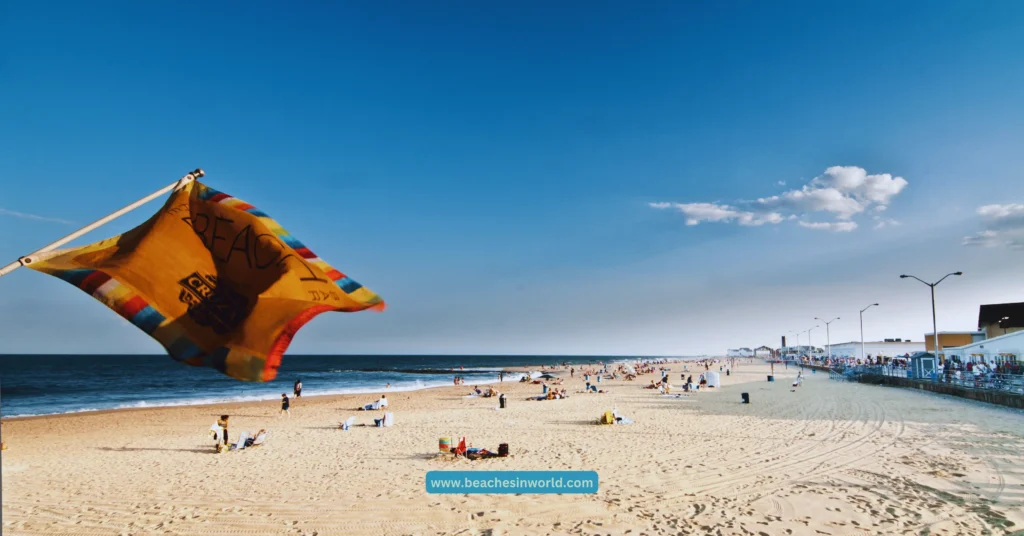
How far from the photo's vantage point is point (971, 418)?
21.1 meters

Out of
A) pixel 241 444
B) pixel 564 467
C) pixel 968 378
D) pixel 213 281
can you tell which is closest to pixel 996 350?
pixel 968 378

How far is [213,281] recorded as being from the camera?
4.55 meters

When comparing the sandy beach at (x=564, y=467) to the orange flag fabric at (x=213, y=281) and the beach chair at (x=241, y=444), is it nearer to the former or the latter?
the beach chair at (x=241, y=444)

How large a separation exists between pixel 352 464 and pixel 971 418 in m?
22.6

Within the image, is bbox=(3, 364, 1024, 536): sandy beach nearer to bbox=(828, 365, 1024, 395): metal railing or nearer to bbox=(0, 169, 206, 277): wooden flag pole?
bbox=(828, 365, 1024, 395): metal railing

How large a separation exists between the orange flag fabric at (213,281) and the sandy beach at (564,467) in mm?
6611

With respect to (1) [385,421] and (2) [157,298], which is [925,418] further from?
(2) [157,298]

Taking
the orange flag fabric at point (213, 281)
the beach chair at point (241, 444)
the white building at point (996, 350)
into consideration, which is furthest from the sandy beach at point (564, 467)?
the white building at point (996, 350)

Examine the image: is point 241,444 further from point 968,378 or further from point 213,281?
point 968,378

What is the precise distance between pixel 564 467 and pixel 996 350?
4260cm

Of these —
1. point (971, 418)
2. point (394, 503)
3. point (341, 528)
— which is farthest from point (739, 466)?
point (971, 418)

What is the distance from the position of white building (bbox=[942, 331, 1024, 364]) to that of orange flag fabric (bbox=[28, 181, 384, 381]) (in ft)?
153

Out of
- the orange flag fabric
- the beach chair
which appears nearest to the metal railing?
the beach chair

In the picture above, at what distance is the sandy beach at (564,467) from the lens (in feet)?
32.5
